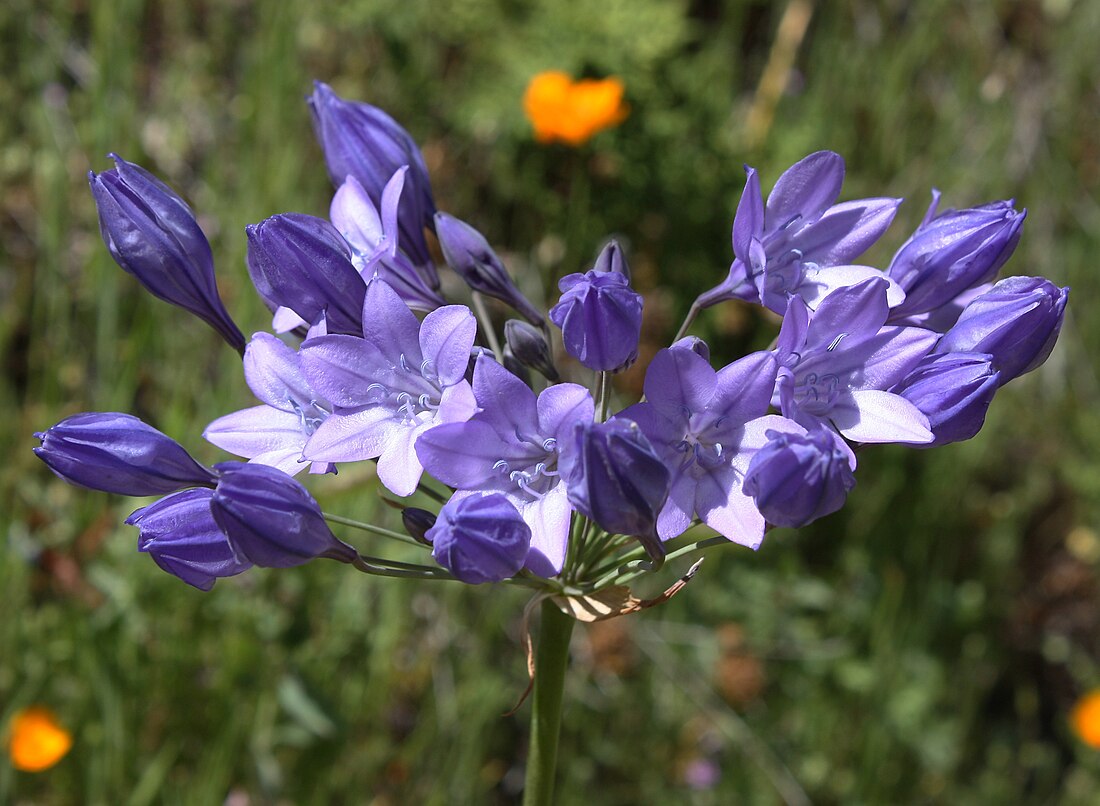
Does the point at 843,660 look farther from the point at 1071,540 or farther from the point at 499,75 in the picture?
the point at 499,75

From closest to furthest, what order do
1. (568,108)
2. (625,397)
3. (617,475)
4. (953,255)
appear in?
(617,475) < (953,255) < (568,108) < (625,397)

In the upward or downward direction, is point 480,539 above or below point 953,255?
below

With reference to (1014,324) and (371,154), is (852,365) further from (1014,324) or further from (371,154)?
(371,154)

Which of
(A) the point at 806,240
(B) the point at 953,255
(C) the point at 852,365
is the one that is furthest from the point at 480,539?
(B) the point at 953,255

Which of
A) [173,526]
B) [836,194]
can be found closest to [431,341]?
[173,526]

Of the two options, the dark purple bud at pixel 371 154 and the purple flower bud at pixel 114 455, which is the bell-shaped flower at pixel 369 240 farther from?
the purple flower bud at pixel 114 455

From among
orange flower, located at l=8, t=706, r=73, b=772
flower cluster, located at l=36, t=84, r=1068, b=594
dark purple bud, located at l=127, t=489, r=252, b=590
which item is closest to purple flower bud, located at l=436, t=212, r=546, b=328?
flower cluster, located at l=36, t=84, r=1068, b=594

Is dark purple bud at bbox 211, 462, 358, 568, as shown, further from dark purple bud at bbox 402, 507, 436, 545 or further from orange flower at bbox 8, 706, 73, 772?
orange flower at bbox 8, 706, 73, 772
